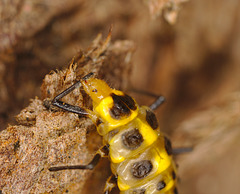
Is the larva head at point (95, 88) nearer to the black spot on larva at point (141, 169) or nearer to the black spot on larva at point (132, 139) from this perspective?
the black spot on larva at point (132, 139)

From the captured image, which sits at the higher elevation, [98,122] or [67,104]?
[67,104]

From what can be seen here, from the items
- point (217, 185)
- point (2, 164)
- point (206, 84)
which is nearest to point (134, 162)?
point (2, 164)

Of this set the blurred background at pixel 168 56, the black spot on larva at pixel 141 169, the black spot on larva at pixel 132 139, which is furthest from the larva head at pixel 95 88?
the blurred background at pixel 168 56

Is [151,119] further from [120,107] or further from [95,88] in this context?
[95,88]

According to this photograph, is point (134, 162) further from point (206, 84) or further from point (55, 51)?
point (206, 84)

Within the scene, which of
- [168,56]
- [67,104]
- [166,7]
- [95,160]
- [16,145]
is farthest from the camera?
[168,56]

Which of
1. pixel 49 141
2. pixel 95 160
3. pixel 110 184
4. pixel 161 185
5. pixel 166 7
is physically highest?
pixel 166 7

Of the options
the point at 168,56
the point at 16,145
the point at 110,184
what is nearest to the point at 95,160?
the point at 110,184
